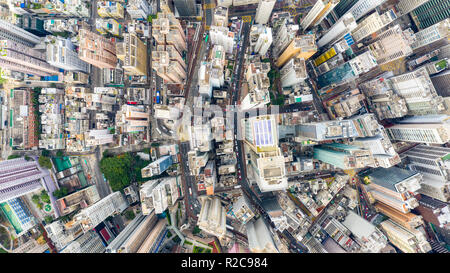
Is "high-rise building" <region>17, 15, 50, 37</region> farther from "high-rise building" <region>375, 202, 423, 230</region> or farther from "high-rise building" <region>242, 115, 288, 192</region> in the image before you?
"high-rise building" <region>375, 202, 423, 230</region>

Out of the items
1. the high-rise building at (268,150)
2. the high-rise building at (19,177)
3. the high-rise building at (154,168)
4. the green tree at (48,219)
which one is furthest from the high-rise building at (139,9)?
the green tree at (48,219)

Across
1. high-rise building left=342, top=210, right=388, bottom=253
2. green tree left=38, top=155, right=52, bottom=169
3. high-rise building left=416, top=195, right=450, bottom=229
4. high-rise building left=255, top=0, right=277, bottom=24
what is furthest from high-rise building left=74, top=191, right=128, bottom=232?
high-rise building left=416, top=195, right=450, bottom=229

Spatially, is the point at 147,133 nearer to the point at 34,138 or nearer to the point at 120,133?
the point at 120,133

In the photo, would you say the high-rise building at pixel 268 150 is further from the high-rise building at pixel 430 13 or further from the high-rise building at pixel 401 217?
the high-rise building at pixel 430 13

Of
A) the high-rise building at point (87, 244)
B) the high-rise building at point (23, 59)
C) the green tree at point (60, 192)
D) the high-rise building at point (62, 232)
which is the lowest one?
the high-rise building at point (87, 244)

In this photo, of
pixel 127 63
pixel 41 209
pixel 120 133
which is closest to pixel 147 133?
pixel 120 133

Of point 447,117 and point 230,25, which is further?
point 230,25
